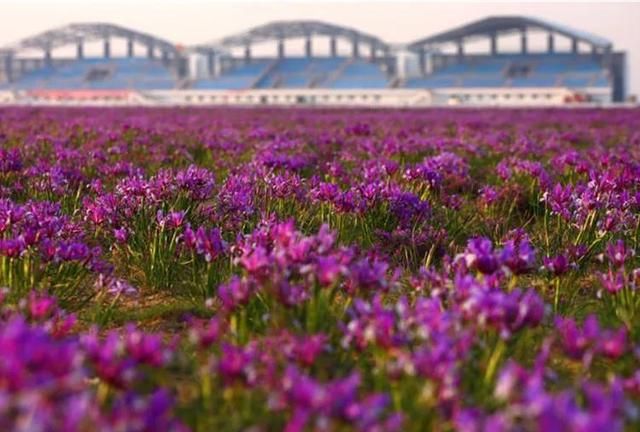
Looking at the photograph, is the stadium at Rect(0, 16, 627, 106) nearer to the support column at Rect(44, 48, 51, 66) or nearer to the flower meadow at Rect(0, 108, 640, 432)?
the support column at Rect(44, 48, 51, 66)

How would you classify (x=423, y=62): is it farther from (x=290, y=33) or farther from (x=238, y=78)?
(x=238, y=78)

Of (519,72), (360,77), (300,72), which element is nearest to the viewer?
(519,72)

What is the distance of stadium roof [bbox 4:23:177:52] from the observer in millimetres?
111188

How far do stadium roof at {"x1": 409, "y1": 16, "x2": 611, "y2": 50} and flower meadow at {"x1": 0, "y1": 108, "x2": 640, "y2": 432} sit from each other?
91486 millimetres

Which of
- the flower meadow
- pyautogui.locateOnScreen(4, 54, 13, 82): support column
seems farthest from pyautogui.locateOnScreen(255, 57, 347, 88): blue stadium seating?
the flower meadow

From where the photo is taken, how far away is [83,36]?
116 m

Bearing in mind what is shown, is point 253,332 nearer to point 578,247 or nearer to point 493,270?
point 493,270

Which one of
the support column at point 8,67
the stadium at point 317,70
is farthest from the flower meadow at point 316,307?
the support column at point 8,67

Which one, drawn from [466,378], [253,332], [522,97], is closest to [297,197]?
[253,332]

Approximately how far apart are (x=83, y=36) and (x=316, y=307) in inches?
4723

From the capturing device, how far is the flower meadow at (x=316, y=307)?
2.21 m

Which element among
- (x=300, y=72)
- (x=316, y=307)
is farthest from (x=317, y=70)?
(x=316, y=307)

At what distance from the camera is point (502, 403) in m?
2.74

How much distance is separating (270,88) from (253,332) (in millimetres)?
98424
